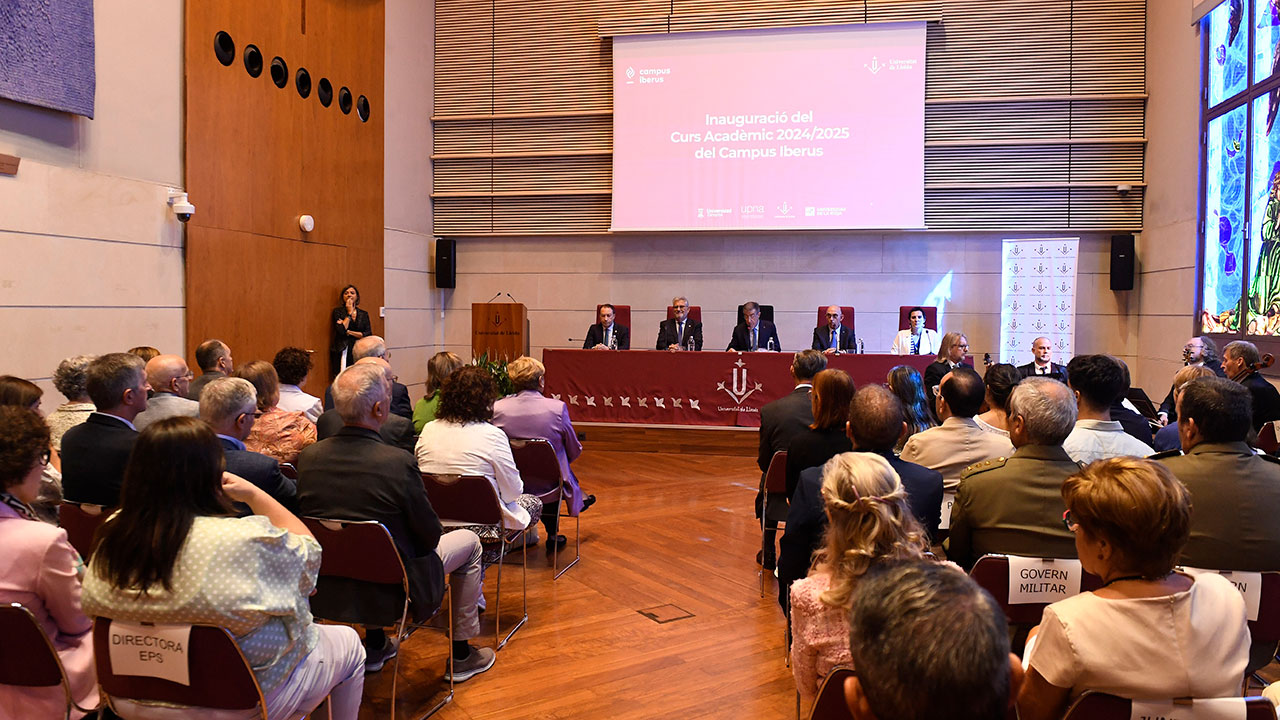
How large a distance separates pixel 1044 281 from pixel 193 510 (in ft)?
29.2

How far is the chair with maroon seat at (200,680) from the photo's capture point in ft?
6.01

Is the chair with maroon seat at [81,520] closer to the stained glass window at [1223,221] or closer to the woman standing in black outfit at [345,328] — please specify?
the woman standing in black outfit at [345,328]

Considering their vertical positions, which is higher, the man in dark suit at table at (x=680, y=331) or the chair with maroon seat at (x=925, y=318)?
the chair with maroon seat at (x=925, y=318)

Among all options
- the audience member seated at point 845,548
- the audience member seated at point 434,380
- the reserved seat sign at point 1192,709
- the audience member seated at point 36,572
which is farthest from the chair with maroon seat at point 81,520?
the reserved seat sign at point 1192,709

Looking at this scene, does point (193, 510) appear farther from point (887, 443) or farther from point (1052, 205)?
point (1052, 205)

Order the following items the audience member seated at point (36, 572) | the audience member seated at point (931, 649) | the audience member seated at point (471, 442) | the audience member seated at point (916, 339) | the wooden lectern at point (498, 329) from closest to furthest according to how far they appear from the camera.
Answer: the audience member seated at point (931, 649)
the audience member seated at point (36, 572)
the audience member seated at point (471, 442)
the audience member seated at point (916, 339)
the wooden lectern at point (498, 329)

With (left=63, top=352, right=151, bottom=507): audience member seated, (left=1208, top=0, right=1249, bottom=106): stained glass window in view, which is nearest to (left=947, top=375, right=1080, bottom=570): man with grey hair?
(left=63, top=352, right=151, bottom=507): audience member seated

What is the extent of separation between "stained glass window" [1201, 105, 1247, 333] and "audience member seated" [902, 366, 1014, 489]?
5.23 meters

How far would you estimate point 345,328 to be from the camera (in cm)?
888

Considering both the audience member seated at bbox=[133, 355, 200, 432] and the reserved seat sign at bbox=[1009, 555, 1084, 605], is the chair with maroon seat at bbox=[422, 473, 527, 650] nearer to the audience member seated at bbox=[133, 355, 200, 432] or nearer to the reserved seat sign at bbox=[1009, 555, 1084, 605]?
the audience member seated at bbox=[133, 355, 200, 432]

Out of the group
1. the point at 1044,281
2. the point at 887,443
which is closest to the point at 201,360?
the point at 887,443

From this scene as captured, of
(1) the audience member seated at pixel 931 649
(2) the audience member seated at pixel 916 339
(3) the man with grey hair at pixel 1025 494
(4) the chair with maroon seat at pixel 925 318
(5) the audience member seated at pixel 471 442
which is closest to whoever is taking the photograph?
(1) the audience member seated at pixel 931 649

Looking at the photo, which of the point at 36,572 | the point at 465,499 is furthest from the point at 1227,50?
the point at 36,572

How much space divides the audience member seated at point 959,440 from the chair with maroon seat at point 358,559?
197 cm
